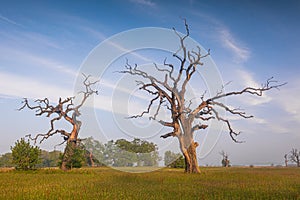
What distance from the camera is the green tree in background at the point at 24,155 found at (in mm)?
33125

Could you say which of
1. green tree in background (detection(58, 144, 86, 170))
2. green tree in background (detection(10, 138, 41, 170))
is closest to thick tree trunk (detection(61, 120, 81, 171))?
green tree in background (detection(58, 144, 86, 170))

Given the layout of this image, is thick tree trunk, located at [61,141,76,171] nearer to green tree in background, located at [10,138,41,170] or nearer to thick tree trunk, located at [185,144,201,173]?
green tree in background, located at [10,138,41,170]

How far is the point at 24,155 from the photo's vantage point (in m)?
33.4

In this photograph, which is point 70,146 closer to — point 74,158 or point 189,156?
point 74,158

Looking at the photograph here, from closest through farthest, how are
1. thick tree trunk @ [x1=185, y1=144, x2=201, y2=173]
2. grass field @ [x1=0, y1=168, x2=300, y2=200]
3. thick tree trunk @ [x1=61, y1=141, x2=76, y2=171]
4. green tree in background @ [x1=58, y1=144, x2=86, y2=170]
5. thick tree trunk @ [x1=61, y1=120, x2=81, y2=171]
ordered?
grass field @ [x1=0, y1=168, x2=300, y2=200]
thick tree trunk @ [x1=185, y1=144, x2=201, y2=173]
green tree in background @ [x1=58, y1=144, x2=86, y2=170]
thick tree trunk @ [x1=61, y1=141, x2=76, y2=171]
thick tree trunk @ [x1=61, y1=120, x2=81, y2=171]

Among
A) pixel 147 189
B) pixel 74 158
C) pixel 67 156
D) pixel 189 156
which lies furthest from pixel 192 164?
pixel 147 189

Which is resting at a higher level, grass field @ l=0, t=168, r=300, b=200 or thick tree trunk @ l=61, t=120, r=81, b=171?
thick tree trunk @ l=61, t=120, r=81, b=171

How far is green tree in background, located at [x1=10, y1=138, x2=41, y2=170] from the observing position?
3312cm

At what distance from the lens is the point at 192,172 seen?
32.2 metres

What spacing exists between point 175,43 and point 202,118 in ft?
30.9

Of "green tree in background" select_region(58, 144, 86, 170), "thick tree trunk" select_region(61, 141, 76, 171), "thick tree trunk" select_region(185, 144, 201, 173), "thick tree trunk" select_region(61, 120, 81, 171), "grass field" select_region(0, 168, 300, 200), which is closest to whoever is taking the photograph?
"grass field" select_region(0, 168, 300, 200)

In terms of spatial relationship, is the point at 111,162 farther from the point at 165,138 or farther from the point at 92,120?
the point at 92,120

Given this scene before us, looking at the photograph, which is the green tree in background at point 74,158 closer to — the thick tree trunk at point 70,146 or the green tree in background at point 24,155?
the thick tree trunk at point 70,146

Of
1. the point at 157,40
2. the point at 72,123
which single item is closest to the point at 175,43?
the point at 157,40
